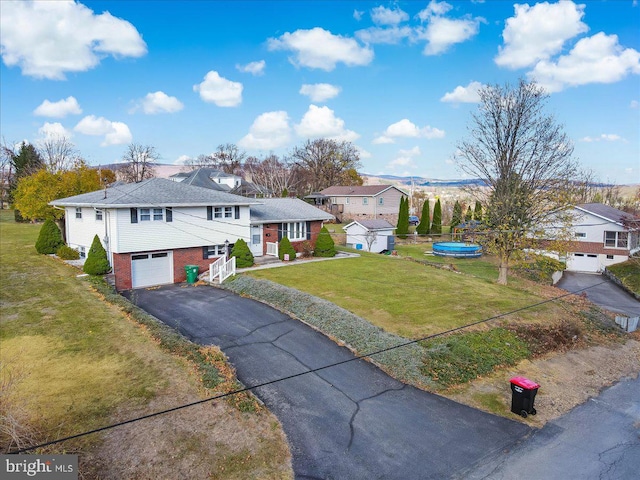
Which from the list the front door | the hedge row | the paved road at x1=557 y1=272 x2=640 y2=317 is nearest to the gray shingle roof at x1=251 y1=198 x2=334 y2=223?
the front door

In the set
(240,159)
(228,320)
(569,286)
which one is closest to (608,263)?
(569,286)

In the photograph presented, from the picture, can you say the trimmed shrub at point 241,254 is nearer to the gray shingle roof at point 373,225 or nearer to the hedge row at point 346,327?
the hedge row at point 346,327

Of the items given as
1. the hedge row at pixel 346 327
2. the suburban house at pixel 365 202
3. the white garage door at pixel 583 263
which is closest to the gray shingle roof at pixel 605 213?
the white garage door at pixel 583 263

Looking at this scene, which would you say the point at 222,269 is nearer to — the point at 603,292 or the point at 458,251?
the point at 458,251

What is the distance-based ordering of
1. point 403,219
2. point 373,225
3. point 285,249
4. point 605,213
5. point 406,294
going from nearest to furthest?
point 406,294
point 285,249
point 605,213
point 373,225
point 403,219

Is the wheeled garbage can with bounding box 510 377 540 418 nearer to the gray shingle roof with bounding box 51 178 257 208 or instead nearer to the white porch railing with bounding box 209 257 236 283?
the white porch railing with bounding box 209 257 236 283

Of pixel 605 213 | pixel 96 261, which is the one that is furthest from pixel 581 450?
pixel 605 213

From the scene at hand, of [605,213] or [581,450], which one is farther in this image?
[605,213]
